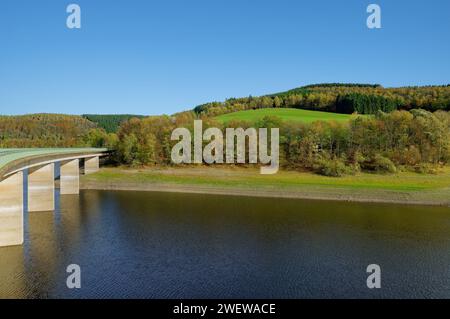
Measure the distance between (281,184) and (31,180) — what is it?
3567 centimetres

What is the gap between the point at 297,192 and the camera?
60969 mm

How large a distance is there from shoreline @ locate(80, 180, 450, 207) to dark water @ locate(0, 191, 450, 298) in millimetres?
6128

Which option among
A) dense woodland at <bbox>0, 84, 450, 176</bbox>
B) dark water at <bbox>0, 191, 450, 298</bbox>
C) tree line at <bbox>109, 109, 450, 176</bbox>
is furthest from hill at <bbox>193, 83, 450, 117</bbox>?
dark water at <bbox>0, 191, 450, 298</bbox>

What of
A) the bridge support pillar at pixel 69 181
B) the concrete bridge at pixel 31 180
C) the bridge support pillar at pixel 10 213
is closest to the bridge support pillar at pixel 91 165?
the concrete bridge at pixel 31 180

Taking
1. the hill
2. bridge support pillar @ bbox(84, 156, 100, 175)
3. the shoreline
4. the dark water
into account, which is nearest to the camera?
the dark water

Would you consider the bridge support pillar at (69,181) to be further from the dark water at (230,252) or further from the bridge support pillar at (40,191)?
the dark water at (230,252)

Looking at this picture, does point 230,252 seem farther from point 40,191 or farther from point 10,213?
point 40,191

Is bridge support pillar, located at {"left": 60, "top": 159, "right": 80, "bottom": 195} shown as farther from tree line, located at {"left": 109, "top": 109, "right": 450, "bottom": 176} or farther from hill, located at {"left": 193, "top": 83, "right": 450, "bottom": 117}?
hill, located at {"left": 193, "top": 83, "right": 450, "bottom": 117}

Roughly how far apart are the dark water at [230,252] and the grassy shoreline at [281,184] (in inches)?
273

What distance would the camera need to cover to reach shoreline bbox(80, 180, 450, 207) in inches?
2210

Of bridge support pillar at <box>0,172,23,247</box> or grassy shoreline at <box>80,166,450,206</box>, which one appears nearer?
bridge support pillar at <box>0,172,23,247</box>

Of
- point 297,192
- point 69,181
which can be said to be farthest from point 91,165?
point 297,192

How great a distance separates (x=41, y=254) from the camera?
2978 centimetres

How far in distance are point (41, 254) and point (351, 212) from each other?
34430 millimetres
